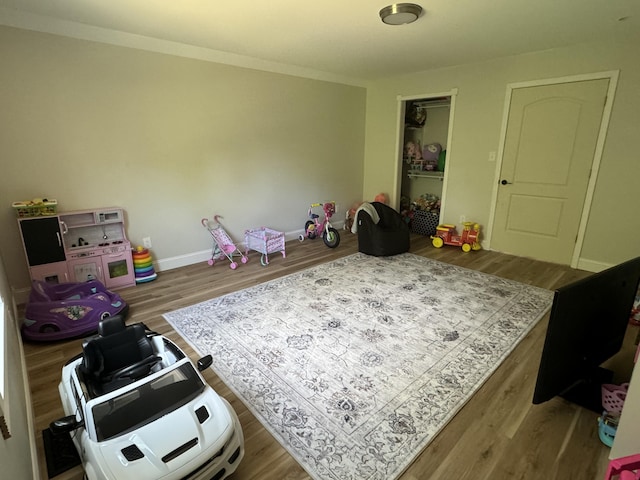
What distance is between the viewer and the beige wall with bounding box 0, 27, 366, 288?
281 centimetres

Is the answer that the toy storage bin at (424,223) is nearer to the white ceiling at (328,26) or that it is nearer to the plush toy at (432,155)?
the plush toy at (432,155)

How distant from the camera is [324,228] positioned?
16.0 ft

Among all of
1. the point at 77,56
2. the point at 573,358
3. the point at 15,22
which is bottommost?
the point at 573,358

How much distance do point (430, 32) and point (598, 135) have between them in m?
2.13

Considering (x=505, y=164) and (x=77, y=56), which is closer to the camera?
(x=77, y=56)

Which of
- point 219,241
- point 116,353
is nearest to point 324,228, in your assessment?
point 219,241

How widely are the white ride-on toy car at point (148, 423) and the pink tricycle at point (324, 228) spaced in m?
3.15

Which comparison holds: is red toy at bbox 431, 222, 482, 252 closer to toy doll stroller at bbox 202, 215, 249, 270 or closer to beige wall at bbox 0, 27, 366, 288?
beige wall at bbox 0, 27, 366, 288

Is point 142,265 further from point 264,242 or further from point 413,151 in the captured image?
point 413,151

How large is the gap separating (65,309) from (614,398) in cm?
354

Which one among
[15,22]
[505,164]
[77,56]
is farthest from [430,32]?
[15,22]

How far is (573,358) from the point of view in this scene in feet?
5.08

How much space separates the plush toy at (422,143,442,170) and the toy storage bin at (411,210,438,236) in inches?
29.3

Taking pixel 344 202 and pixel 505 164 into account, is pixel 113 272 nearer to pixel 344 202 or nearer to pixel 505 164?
pixel 344 202
